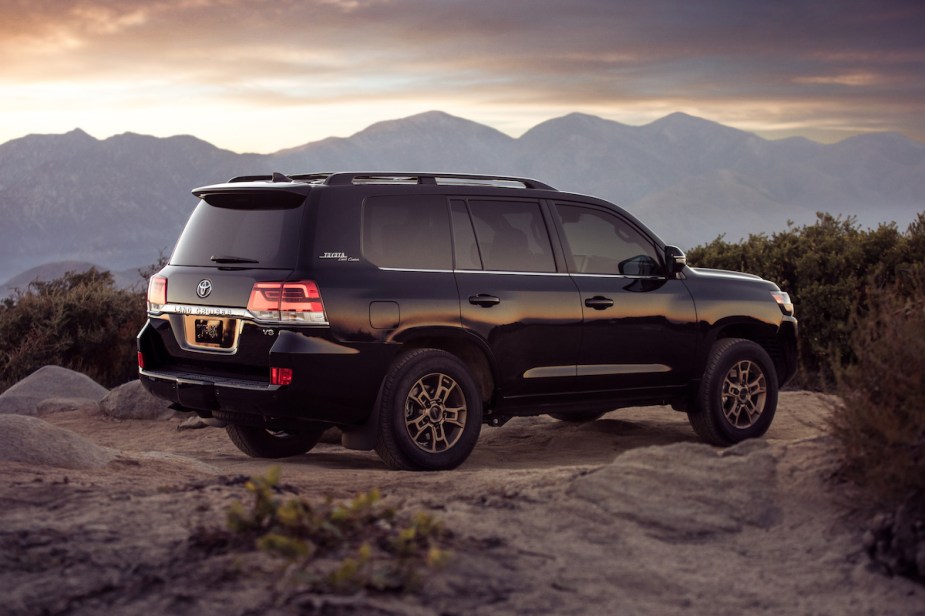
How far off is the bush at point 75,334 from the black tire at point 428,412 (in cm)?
1072

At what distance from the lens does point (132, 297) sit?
19688 mm

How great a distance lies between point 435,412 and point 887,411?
11.0ft

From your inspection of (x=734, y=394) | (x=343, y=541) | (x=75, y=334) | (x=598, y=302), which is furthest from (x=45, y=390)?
(x=343, y=541)

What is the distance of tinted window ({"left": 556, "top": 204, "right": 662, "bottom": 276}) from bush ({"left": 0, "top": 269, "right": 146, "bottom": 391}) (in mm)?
10413

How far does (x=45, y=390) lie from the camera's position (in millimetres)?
15125

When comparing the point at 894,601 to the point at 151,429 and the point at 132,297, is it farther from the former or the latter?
the point at 132,297

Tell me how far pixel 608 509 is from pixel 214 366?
324 cm

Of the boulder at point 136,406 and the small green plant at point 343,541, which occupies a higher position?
the small green plant at point 343,541

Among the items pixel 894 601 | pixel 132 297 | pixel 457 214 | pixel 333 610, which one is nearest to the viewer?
pixel 333 610

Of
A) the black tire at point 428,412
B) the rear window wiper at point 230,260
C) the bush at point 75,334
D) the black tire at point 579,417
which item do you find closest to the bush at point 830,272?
the black tire at point 579,417

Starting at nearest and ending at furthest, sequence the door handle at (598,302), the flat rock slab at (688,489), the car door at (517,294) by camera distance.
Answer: the flat rock slab at (688,489) → the car door at (517,294) → the door handle at (598,302)

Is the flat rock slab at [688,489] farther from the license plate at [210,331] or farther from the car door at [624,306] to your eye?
the license plate at [210,331]

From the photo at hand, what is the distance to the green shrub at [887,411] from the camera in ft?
18.9

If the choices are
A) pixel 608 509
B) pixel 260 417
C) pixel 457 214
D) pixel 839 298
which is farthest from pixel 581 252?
pixel 839 298
